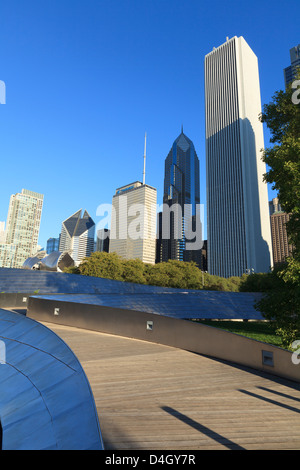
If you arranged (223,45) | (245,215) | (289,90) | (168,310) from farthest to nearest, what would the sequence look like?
(223,45)
(245,215)
(168,310)
(289,90)

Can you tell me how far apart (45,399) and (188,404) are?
114 inches

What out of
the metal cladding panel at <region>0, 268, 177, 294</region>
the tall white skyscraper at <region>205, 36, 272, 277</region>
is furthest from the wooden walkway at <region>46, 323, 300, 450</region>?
the tall white skyscraper at <region>205, 36, 272, 277</region>

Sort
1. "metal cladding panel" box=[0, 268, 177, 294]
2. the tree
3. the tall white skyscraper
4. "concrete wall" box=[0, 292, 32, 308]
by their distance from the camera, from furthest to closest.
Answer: the tall white skyscraper < "metal cladding panel" box=[0, 268, 177, 294] < "concrete wall" box=[0, 292, 32, 308] < the tree

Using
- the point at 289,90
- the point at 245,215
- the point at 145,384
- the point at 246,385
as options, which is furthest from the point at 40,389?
the point at 245,215

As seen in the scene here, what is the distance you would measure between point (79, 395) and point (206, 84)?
21754cm

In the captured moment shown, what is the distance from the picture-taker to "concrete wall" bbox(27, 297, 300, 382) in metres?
8.22

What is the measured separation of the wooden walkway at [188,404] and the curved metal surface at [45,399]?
20.9 inches

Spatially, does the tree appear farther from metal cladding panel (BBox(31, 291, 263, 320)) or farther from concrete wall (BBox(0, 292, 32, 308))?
concrete wall (BBox(0, 292, 32, 308))

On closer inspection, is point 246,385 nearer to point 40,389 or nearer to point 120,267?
point 40,389

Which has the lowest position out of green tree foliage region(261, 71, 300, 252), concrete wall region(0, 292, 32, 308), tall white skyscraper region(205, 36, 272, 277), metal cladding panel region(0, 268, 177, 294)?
concrete wall region(0, 292, 32, 308)

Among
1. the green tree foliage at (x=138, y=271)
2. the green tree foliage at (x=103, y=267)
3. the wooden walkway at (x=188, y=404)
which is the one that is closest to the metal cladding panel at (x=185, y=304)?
the wooden walkway at (x=188, y=404)

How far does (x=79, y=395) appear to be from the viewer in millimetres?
5215

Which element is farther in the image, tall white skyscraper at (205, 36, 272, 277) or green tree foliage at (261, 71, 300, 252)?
tall white skyscraper at (205, 36, 272, 277)

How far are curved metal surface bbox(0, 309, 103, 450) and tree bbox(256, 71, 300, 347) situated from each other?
7.16 metres
